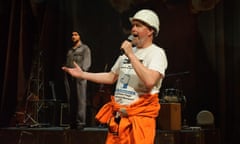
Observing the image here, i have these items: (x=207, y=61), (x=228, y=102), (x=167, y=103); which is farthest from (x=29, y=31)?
(x=228, y=102)

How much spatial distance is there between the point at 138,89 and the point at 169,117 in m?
2.46

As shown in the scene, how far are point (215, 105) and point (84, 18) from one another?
2.27 meters

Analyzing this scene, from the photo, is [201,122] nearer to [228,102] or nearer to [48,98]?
[228,102]

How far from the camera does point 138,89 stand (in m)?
2.17

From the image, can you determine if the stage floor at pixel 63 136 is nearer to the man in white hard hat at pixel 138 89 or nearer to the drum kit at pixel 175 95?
the drum kit at pixel 175 95

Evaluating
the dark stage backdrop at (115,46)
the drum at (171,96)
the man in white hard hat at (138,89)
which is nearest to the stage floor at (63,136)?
the drum at (171,96)

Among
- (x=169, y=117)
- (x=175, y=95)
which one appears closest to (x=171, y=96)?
(x=175, y=95)

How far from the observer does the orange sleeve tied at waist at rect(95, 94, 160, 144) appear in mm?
2125

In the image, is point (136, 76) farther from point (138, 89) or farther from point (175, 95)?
point (175, 95)

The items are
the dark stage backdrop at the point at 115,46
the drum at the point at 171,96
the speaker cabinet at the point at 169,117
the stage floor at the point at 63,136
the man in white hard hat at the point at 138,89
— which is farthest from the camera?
the dark stage backdrop at the point at 115,46

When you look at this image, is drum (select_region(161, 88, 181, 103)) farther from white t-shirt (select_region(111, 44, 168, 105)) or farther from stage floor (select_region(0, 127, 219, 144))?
white t-shirt (select_region(111, 44, 168, 105))

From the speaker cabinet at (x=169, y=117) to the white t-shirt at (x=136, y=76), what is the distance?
2392 millimetres

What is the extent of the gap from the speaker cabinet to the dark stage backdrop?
A: 0.94 metres

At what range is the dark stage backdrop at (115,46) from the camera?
5242 millimetres
